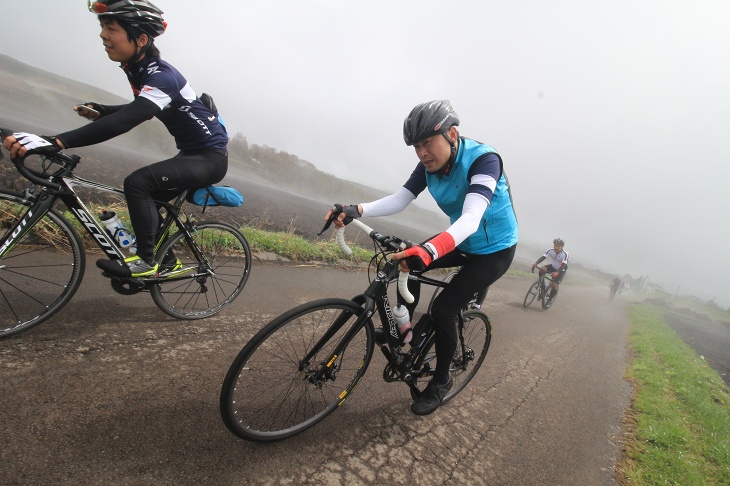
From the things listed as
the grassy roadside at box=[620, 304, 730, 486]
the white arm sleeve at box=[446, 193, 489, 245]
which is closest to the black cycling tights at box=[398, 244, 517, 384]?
the white arm sleeve at box=[446, 193, 489, 245]

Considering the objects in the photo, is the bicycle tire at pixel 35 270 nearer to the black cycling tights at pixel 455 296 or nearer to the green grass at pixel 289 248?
the black cycling tights at pixel 455 296

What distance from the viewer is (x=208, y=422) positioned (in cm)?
222

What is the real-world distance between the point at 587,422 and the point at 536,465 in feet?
5.27

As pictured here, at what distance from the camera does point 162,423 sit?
82.6 inches

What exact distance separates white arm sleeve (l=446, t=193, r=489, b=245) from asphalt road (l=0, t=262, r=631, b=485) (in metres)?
1.76

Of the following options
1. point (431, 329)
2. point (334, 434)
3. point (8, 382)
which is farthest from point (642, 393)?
point (8, 382)

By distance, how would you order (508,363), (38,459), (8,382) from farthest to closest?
(508,363), (8,382), (38,459)

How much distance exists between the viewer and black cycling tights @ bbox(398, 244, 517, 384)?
271 centimetres

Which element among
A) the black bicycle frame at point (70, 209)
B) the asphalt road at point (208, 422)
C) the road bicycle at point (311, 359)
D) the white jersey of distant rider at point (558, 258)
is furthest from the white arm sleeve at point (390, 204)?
the white jersey of distant rider at point (558, 258)

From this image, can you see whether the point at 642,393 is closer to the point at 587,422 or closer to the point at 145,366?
the point at 587,422

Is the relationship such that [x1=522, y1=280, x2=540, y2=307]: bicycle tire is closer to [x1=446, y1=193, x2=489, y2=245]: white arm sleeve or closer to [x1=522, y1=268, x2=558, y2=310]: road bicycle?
[x1=522, y1=268, x2=558, y2=310]: road bicycle

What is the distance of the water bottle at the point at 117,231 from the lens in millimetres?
2959

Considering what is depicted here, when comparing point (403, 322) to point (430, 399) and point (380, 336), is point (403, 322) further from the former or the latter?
point (430, 399)

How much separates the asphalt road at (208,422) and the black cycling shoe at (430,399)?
0.48 ft
